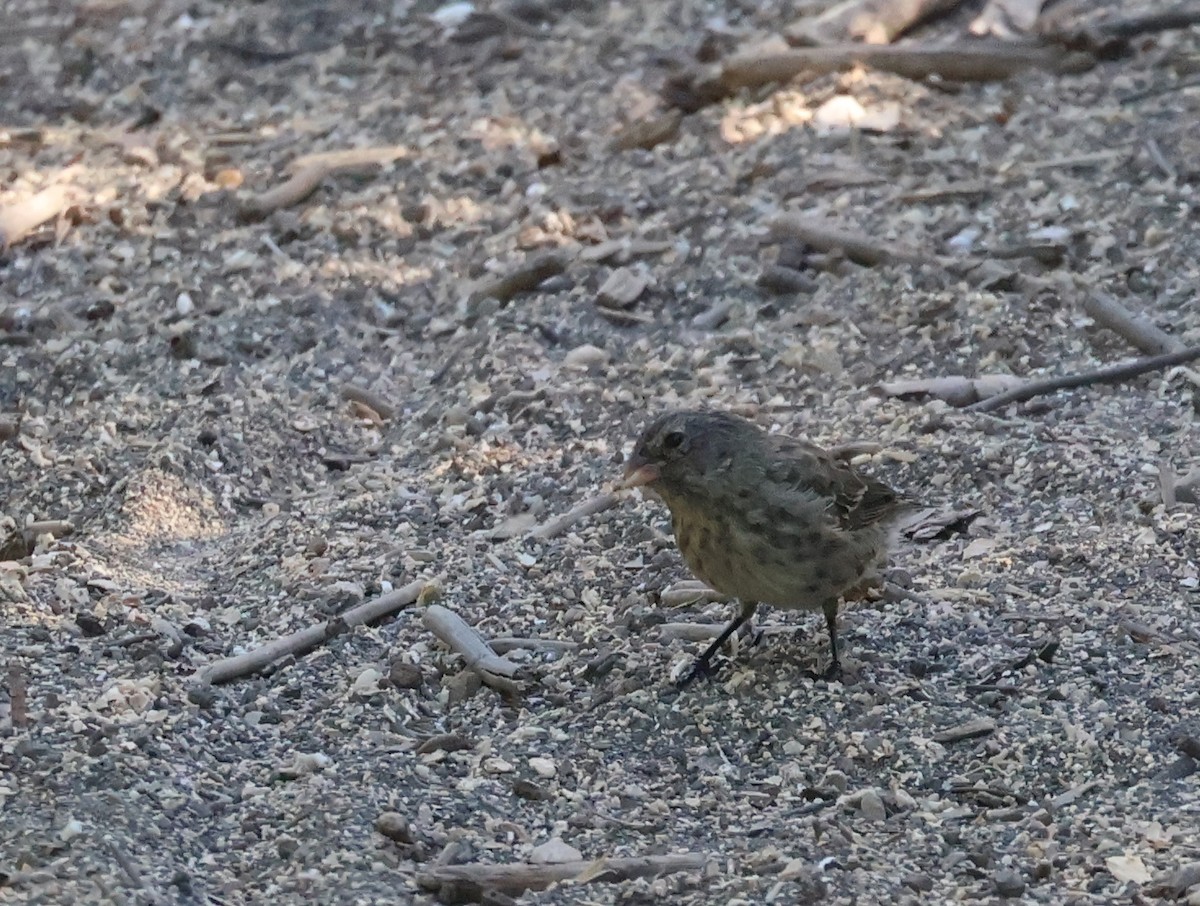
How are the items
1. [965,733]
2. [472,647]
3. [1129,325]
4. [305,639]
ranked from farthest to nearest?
[1129,325] < [305,639] < [472,647] < [965,733]

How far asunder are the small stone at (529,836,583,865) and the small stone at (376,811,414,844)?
28cm

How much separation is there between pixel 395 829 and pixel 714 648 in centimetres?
109

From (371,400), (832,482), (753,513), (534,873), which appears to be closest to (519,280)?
(371,400)

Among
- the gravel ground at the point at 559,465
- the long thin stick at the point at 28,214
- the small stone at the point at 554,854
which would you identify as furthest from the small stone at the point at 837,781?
the long thin stick at the point at 28,214

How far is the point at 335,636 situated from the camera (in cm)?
481

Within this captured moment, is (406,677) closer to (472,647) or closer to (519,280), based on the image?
(472,647)

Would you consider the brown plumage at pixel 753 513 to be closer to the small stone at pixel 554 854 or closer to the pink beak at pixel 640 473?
the pink beak at pixel 640 473

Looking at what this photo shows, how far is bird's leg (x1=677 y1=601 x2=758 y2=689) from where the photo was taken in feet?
15.0

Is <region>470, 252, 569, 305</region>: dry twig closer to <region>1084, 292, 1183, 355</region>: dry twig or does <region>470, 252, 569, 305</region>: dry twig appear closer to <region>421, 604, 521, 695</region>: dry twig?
<region>1084, 292, 1183, 355</region>: dry twig

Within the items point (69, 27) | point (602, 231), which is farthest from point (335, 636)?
point (69, 27)

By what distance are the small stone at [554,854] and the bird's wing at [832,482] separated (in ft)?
3.71

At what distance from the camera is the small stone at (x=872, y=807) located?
3.99 meters

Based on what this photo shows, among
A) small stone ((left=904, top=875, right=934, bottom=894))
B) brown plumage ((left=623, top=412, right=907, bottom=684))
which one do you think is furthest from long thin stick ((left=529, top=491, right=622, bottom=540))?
small stone ((left=904, top=875, right=934, bottom=894))

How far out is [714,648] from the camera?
4578 mm
